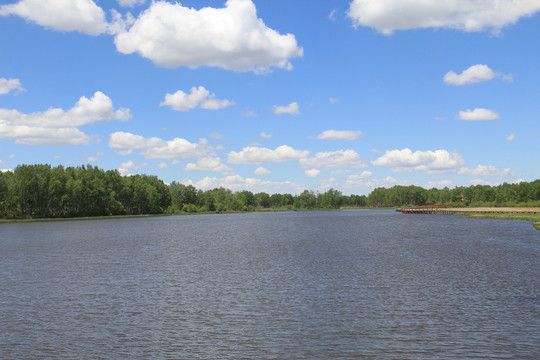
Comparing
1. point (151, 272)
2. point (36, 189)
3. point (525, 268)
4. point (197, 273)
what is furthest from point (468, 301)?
point (36, 189)

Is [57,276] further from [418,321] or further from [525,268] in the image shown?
[525,268]

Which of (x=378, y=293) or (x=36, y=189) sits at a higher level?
(x=36, y=189)

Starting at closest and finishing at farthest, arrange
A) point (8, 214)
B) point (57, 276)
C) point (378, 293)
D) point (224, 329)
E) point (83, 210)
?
point (224, 329)
point (378, 293)
point (57, 276)
point (8, 214)
point (83, 210)

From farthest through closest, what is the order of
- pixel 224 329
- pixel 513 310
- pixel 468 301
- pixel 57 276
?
pixel 57 276 → pixel 468 301 → pixel 513 310 → pixel 224 329

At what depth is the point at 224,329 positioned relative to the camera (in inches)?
797

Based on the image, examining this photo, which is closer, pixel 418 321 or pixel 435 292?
pixel 418 321

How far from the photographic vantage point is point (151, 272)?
37.0 metres

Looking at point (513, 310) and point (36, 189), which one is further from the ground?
point (36, 189)

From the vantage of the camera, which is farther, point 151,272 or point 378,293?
point 151,272

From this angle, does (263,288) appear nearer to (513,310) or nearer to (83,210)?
(513,310)

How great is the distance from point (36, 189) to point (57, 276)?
127 metres

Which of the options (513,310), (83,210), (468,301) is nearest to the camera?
(513,310)

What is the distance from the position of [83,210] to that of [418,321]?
169 m

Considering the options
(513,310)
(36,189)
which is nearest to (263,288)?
(513,310)
